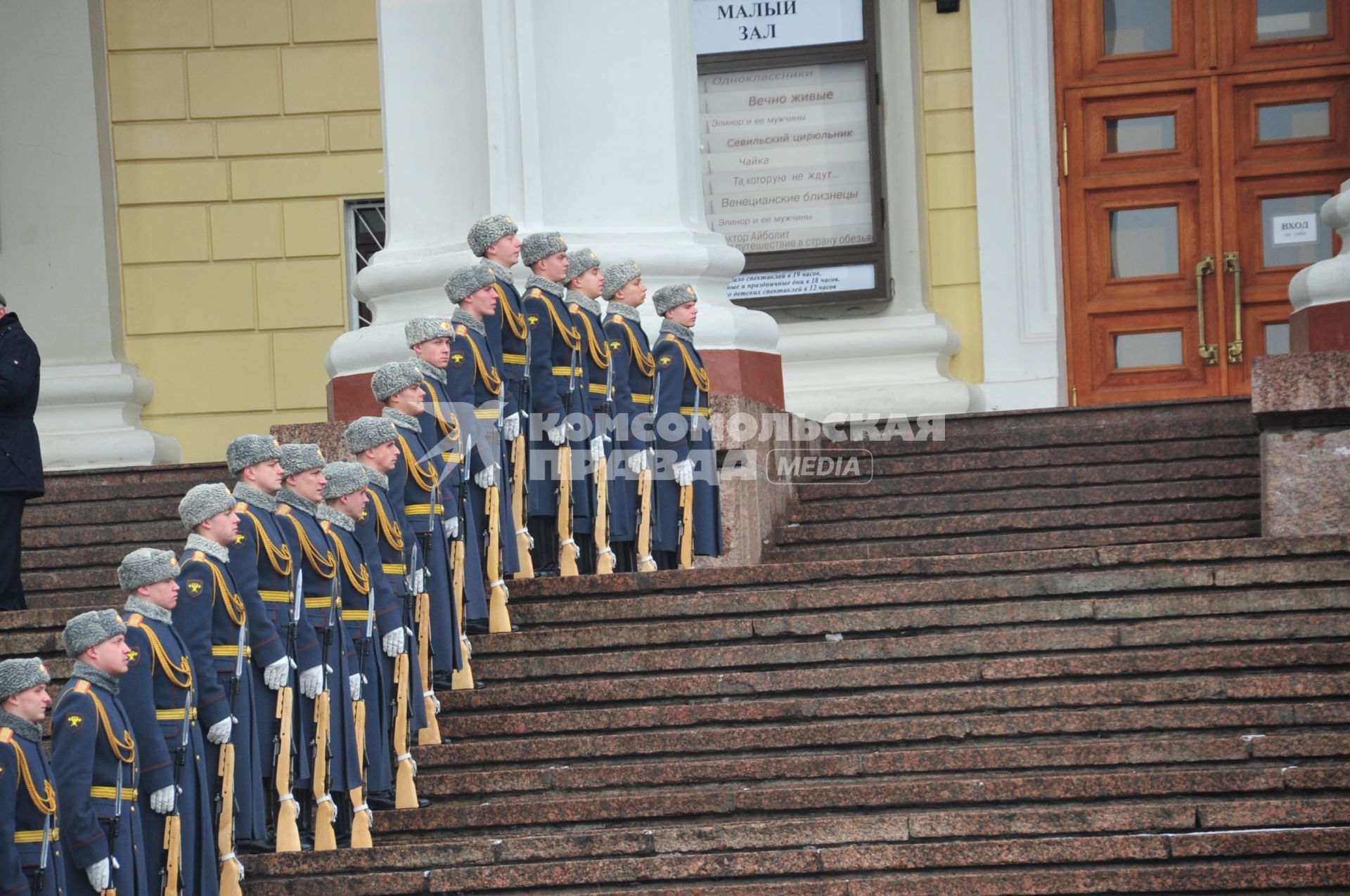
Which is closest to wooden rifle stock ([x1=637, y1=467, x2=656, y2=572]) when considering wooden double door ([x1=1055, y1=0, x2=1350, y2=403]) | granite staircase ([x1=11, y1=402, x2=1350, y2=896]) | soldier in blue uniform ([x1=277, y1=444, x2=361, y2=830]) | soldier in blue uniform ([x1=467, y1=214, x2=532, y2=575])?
soldier in blue uniform ([x1=467, y1=214, x2=532, y2=575])

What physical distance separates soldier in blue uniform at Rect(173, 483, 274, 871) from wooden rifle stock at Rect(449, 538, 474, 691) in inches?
46.3

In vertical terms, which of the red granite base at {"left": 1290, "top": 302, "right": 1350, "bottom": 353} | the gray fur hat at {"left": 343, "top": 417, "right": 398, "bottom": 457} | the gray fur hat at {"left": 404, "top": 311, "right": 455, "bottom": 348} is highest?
the gray fur hat at {"left": 404, "top": 311, "right": 455, "bottom": 348}

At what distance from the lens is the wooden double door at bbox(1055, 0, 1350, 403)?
14711mm

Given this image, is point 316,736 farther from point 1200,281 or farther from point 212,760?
point 1200,281

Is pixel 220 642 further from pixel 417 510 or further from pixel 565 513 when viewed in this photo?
pixel 565 513

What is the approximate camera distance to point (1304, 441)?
34.9ft

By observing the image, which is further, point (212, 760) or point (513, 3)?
point (513, 3)

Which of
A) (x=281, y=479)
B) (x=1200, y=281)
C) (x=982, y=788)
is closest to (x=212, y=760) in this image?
(x=281, y=479)

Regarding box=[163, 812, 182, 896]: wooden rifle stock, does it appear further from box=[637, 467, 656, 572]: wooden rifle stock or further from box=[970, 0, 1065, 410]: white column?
box=[970, 0, 1065, 410]: white column

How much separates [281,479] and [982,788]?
9.41 ft

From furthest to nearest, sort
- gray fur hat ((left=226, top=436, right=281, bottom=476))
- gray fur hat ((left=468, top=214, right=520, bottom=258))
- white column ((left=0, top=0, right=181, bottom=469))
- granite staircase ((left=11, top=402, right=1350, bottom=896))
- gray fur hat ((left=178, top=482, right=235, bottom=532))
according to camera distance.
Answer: white column ((left=0, top=0, right=181, bottom=469)) → gray fur hat ((left=468, top=214, right=520, bottom=258)) → gray fur hat ((left=226, top=436, right=281, bottom=476)) → gray fur hat ((left=178, top=482, right=235, bottom=532)) → granite staircase ((left=11, top=402, right=1350, bottom=896))

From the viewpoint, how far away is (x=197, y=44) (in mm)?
15820

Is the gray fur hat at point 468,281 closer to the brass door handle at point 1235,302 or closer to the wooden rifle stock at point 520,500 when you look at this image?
the wooden rifle stock at point 520,500

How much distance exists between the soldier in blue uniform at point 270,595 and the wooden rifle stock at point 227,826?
0.24m
